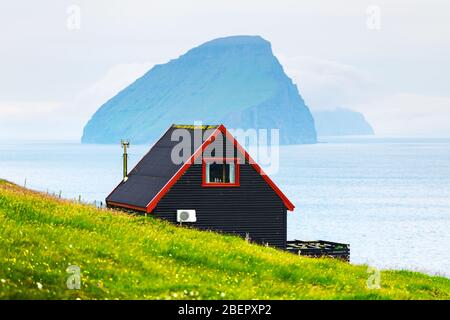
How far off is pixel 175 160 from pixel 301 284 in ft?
102

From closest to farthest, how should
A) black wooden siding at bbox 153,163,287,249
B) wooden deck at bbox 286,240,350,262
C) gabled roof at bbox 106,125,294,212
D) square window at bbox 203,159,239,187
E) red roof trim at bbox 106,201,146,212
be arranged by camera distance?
gabled roof at bbox 106,125,294,212 < black wooden siding at bbox 153,163,287,249 < red roof trim at bbox 106,201,146,212 < square window at bbox 203,159,239,187 < wooden deck at bbox 286,240,350,262

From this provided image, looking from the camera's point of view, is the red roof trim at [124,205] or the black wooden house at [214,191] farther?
the red roof trim at [124,205]

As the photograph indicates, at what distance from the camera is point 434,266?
380 ft

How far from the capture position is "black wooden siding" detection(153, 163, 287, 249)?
55.8 meters

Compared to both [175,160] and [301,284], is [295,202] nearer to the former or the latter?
[175,160]

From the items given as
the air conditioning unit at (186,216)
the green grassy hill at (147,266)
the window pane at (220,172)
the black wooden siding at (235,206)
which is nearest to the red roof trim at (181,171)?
the black wooden siding at (235,206)

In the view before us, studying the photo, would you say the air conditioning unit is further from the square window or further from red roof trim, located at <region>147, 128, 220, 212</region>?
the square window

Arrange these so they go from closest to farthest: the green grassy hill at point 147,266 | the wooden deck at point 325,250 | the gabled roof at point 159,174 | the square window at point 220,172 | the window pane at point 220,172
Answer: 1. the green grassy hill at point 147,266
2. the gabled roof at point 159,174
3. the square window at point 220,172
4. the window pane at point 220,172
5. the wooden deck at point 325,250

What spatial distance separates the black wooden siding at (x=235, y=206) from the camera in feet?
183

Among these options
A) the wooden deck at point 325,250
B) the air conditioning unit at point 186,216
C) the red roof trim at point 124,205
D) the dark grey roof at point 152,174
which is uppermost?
the dark grey roof at point 152,174

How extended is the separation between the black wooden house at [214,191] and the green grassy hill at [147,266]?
1841 centimetres

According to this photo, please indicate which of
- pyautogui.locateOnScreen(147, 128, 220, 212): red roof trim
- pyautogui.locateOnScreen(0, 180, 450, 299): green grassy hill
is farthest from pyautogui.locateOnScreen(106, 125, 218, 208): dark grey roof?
pyautogui.locateOnScreen(0, 180, 450, 299): green grassy hill

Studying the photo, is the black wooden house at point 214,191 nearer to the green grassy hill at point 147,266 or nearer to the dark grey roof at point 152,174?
the dark grey roof at point 152,174
